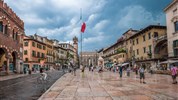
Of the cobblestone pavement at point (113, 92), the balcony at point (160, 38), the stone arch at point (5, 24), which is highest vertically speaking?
the stone arch at point (5, 24)

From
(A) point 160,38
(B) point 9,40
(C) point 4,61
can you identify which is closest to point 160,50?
(A) point 160,38

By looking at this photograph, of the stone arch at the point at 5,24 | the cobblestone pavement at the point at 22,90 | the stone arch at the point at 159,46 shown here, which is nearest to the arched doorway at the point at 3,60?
the stone arch at the point at 5,24

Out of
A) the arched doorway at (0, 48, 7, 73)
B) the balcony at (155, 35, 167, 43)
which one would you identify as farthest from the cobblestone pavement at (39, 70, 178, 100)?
the balcony at (155, 35, 167, 43)

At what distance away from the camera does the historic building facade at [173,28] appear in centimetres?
3706

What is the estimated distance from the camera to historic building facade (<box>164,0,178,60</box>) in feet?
122

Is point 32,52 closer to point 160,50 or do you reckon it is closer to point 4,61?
point 4,61

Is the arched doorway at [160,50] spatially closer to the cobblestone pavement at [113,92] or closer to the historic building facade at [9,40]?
the historic building facade at [9,40]

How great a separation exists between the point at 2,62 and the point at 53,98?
28.8 m

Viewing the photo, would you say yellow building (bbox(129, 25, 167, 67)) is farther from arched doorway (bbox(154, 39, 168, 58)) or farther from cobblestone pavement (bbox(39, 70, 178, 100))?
cobblestone pavement (bbox(39, 70, 178, 100))

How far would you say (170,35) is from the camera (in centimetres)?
3944

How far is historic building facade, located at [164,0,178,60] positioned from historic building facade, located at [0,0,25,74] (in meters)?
28.7

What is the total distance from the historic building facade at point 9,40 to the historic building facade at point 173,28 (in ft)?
94.2

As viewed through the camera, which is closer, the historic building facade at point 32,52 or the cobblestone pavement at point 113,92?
the cobblestone pavement at point 113,92

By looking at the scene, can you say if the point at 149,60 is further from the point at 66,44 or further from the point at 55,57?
the point at 66,44
